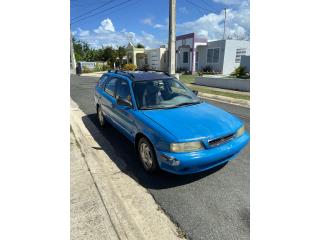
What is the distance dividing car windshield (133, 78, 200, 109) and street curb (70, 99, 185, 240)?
121 cm

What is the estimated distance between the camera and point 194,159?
286 centimetres

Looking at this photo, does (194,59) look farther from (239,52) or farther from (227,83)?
(227,83)

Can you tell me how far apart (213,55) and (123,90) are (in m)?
20.8

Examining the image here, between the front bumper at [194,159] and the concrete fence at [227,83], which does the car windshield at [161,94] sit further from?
the concrete fence at [227,83]

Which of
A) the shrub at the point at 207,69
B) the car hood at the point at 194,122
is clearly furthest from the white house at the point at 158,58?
the car hood at the point at 194,122

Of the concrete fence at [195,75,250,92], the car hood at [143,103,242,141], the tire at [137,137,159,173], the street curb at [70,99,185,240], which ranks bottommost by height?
the street curb at [70,99,185,240]

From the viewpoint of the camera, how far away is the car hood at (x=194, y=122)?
2980 millimetres

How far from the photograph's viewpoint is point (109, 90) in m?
5.30

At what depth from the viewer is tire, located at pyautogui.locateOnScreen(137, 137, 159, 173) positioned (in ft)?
10.8

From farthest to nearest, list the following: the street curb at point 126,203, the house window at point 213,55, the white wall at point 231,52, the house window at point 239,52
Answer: the house window at point 213,55
the house window at point 239,52
the white wall at point 231,52
the street curb at point 126,203

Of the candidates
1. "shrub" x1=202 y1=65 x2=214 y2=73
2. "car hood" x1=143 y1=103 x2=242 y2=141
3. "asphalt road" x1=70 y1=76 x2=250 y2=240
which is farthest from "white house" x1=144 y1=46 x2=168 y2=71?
"asphalt road" x1=70 y1=76 x2=250 y2=240

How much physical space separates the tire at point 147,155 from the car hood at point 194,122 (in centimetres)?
42

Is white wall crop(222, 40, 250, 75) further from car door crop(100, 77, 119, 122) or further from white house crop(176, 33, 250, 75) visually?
car door crop(100, 77, 119, 122)

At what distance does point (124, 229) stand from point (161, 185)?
940mm
